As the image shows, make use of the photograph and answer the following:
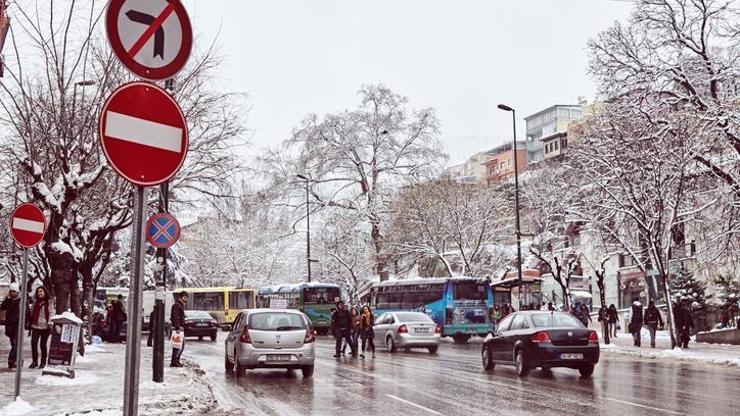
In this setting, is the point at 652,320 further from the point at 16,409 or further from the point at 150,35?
the point at 150,35

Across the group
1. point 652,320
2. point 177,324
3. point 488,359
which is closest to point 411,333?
point 488,359

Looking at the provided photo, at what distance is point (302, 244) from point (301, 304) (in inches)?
1079

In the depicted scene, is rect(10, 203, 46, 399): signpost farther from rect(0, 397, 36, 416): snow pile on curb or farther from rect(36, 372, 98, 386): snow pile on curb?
rect(36, 372, 98, 386): snow pile on curb

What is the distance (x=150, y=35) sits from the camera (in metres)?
4.42

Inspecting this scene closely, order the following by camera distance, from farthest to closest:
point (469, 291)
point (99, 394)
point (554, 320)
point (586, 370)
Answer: point (469, 291) → point (554, 320) → point (586, 370) → point (99, 394)

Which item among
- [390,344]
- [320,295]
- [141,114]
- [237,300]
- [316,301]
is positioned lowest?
[390,344]

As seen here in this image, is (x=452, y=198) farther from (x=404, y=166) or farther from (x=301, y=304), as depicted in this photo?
(x=301, y=304)

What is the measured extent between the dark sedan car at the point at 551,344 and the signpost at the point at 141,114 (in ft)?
50.0

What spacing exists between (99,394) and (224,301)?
148ft

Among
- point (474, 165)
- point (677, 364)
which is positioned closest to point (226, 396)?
point (677, 364)

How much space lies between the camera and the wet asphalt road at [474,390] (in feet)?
41.5

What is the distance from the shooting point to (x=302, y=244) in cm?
7881

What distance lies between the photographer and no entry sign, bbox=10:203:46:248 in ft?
34.2

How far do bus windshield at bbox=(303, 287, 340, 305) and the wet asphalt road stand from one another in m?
28.6
